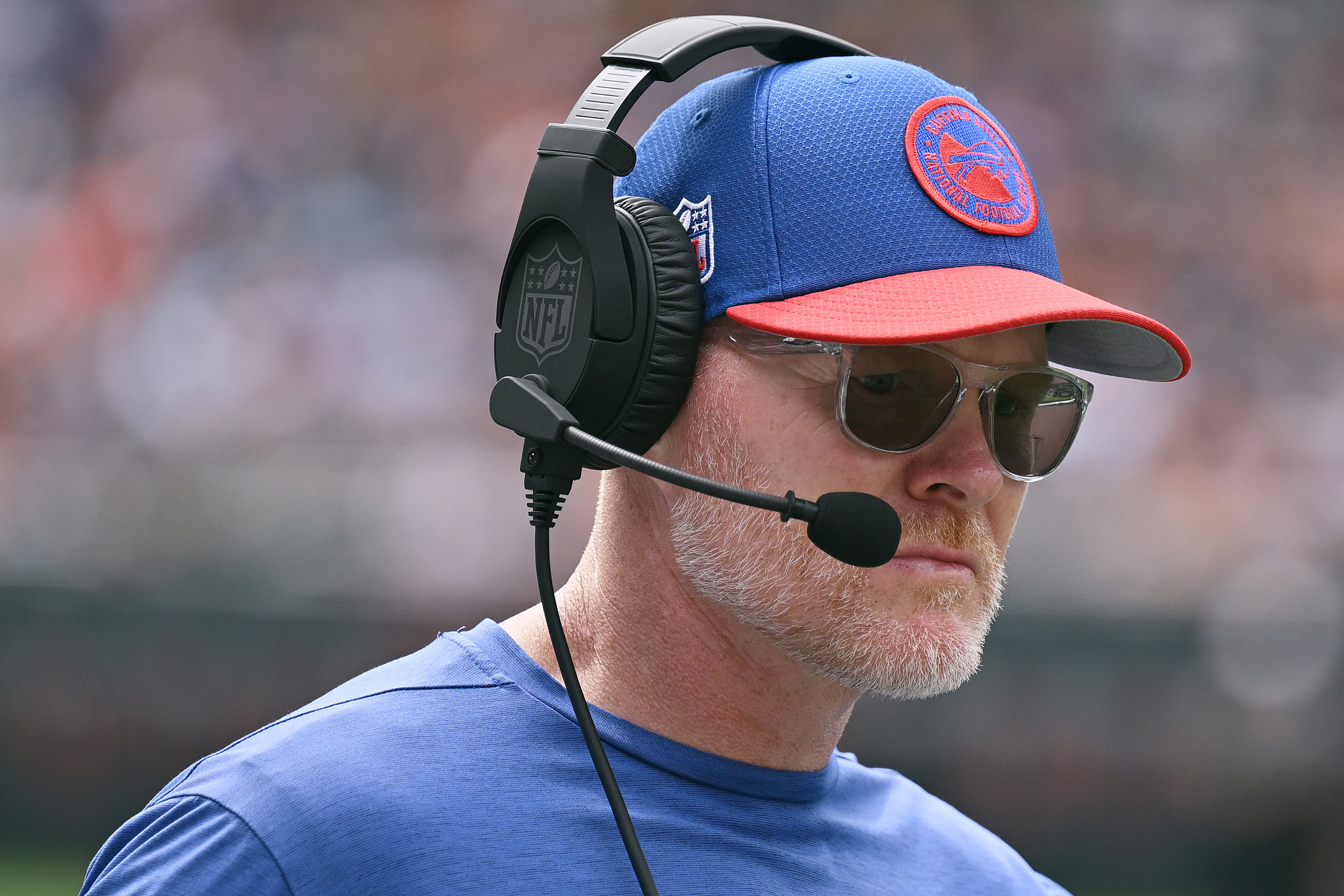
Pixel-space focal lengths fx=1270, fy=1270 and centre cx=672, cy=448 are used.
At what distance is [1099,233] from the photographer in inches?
202

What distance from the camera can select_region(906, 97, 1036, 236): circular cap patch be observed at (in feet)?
3.91

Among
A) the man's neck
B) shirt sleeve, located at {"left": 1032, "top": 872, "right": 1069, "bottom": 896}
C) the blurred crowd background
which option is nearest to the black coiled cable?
the man's neck

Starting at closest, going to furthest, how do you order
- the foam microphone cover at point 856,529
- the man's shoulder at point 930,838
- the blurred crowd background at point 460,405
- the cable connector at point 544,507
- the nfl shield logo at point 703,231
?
1. the foam microphone cover at point 856,529
2. the cable connector at point 544,507
3. the nfl shield logo at point 703,231
4. the man's shoulder at point 930,838
5. the blurred crowd background at point 460,405

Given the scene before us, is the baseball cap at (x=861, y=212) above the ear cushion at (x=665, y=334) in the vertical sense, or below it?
above

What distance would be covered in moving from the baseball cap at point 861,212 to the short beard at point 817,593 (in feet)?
0.49

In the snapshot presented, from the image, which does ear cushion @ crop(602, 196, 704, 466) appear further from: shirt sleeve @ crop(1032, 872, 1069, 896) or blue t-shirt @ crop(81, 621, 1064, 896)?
shirt sleeve @ crop(1032, 872, 1069, 896)

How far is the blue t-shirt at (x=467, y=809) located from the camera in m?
1.06

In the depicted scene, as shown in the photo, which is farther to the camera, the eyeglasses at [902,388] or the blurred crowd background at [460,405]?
the blurred crowd background at [460,405]

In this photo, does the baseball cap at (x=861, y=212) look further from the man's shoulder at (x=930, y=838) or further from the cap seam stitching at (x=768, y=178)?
the man's shoulder at (x=930, y=838)

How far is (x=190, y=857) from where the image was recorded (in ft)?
3.44

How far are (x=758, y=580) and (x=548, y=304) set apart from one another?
32 cm

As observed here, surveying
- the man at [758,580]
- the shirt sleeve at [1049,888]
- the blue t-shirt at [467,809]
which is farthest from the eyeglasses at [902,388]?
the shirt sleeve at [1049,888]

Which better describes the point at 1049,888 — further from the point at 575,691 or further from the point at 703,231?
the point at 703,231

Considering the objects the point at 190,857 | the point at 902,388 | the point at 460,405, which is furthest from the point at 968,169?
the point at 460,405
